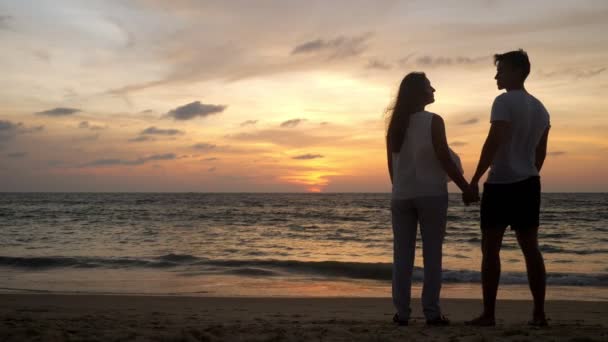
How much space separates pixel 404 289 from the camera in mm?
3697

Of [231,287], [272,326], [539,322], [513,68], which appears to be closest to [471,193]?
A: [513,68]

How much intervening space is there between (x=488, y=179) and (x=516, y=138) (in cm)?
32

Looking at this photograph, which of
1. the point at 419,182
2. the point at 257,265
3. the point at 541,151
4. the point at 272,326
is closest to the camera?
the point at 419,182

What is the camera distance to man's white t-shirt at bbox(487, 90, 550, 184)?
3480mm

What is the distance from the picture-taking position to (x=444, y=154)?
3.49 m

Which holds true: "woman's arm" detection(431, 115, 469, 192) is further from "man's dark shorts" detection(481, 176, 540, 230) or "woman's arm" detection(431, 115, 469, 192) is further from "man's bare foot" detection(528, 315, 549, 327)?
"man's bare foot" detection(528, 315, 549, 327)

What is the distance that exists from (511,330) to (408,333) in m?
0.67

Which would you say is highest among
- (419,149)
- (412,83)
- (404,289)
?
(412,83)

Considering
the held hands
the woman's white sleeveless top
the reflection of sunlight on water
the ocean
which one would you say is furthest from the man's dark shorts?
the ocean

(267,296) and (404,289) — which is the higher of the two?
(404,289)

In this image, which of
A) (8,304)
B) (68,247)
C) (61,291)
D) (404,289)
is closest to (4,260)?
(68,247)

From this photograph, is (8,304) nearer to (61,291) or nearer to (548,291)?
A: (61,291)

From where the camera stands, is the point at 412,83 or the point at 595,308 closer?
the point at 412,83

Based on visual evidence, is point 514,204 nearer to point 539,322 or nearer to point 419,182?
point 419,182
